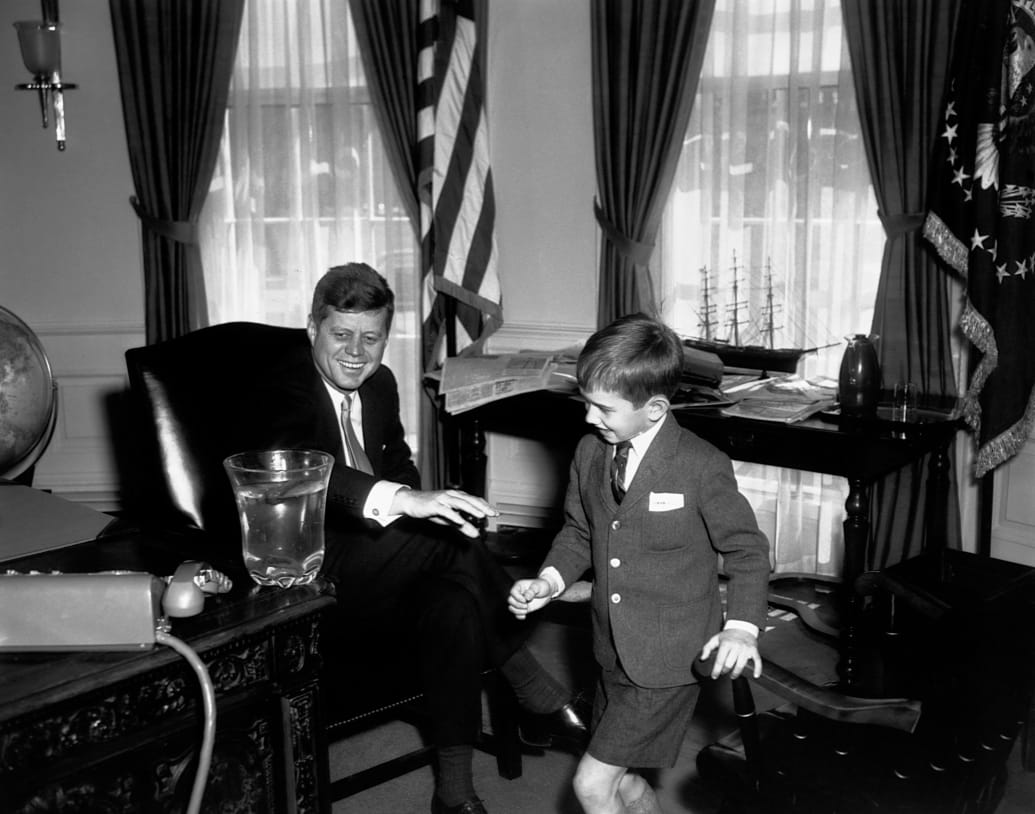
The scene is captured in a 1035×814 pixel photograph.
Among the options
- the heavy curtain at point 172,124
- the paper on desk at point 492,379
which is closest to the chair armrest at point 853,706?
the paper on desk at point 492,379

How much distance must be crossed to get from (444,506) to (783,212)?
240 centimetres

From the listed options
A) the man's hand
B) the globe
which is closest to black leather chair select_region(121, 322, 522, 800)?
the globe

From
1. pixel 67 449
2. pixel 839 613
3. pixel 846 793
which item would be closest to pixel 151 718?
pixel 846 793

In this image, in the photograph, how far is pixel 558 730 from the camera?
266cm

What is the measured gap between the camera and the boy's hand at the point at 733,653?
177cm

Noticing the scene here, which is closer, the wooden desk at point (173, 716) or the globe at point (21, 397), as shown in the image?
the wooden desk at point (173, 716)

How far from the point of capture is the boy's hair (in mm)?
1945

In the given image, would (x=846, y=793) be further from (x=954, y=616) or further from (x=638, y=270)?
(x=638, y=270)

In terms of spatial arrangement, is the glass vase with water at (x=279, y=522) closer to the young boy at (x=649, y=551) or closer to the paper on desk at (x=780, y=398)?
the young boy at (x=649, y=551)

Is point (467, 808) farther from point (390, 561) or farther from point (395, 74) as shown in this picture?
point (395, 74)

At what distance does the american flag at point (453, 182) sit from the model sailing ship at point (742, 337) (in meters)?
0.85

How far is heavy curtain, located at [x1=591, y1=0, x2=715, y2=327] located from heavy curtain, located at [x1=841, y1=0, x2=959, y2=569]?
2.07ft

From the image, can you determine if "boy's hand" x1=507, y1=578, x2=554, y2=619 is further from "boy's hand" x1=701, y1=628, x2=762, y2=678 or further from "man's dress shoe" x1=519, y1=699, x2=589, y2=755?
"man's dress shoe" x1=519, y1=699, x2=589, y2=755

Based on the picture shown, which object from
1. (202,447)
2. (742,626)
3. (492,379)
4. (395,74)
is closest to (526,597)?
(742,626)
